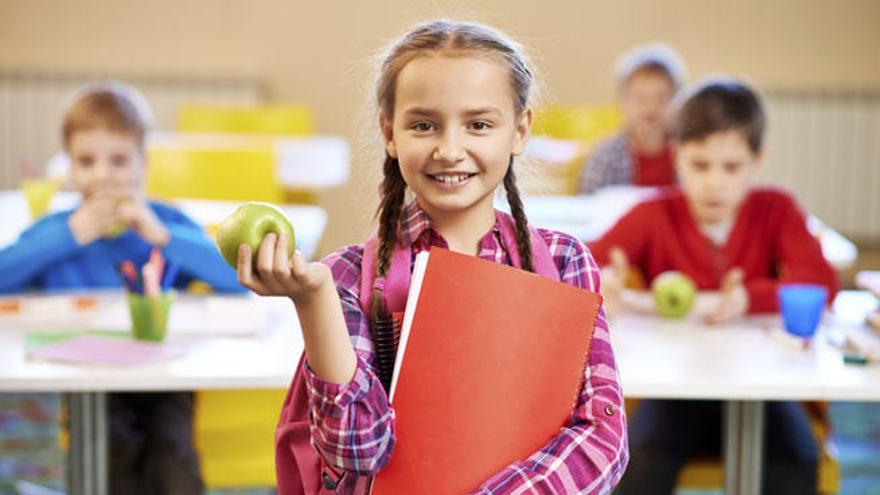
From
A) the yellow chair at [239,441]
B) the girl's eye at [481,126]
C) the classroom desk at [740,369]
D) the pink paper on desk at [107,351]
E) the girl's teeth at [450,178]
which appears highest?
the girl's eye at [481,126]

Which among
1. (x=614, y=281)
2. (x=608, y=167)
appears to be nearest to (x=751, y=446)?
(x=614, y=281)

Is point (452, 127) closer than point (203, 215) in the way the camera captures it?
Yes

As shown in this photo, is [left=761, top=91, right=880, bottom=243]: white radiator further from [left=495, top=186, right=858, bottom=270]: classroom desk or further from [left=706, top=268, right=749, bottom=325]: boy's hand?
[left=706, top=268, right=749, bottom=325]: boy's hand

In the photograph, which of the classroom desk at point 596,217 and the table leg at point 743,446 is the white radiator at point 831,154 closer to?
the classroom desk at point 596,217

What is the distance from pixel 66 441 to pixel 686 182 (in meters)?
1.34

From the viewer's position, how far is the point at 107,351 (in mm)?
2268

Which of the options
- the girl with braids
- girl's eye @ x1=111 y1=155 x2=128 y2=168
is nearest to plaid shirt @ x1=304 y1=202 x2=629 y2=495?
the girl with braids

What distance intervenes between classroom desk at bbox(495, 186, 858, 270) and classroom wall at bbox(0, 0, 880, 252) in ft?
7.54

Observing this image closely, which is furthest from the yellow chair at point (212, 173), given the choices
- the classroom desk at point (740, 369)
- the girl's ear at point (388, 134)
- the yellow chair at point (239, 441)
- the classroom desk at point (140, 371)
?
the girl's ear at point (388, 134)

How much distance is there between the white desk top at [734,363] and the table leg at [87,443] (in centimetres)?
91

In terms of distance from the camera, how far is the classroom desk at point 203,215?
9.96 ft

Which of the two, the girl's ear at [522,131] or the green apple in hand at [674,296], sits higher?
the girl's ear at [522,131]

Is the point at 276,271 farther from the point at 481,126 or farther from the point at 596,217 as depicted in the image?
the point at 596,217

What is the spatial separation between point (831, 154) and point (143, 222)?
13.6ft
